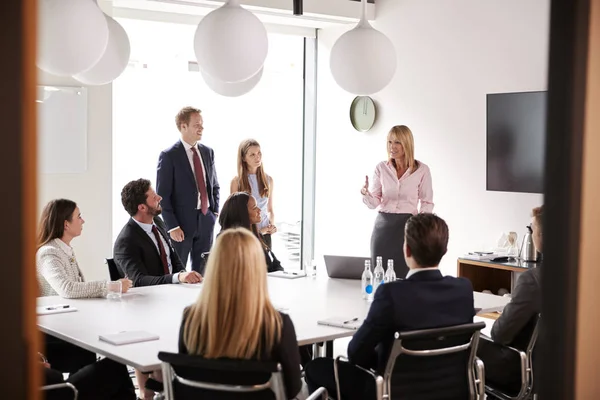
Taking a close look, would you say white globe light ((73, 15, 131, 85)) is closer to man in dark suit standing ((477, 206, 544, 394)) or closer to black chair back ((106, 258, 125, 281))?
black chair back ((106, 258, 125, 281))

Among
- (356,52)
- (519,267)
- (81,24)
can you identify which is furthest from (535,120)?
(81,24)

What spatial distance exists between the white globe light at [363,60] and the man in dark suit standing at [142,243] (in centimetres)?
136

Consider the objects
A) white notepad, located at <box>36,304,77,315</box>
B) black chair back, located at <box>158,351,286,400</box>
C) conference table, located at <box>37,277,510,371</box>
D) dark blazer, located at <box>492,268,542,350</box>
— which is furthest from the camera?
white notepad, located at <box>36,304,77,315</box>

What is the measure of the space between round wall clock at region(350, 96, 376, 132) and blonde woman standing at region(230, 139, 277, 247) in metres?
1.87

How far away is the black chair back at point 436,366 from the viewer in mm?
2967

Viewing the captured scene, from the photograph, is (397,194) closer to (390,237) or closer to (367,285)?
(390,237)

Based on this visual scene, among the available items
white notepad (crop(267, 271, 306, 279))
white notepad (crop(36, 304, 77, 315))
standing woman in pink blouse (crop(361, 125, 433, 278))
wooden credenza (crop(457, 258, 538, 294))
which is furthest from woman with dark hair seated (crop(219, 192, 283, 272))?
wooden credenza (crop(457, 258, 538, 294))

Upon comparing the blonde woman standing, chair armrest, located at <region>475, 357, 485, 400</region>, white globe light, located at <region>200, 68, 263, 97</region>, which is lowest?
chair armrest, located at <region>475, 357, 485, 400</region>

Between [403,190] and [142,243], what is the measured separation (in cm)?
229

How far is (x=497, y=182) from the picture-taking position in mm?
6574

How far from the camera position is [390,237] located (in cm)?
614

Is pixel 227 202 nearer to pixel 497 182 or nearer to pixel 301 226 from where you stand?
pixel 497 182

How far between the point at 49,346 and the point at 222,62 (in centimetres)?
165

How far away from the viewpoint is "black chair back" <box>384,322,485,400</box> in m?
2.97
